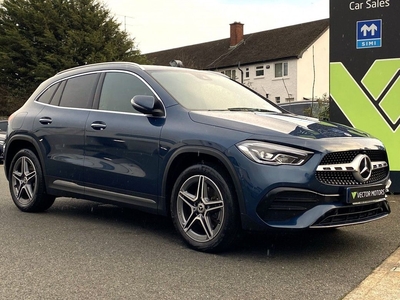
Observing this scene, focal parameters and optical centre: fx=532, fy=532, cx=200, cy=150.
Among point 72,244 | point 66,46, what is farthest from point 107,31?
point 72,244

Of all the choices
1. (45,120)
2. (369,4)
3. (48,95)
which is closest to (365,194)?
(45,120)

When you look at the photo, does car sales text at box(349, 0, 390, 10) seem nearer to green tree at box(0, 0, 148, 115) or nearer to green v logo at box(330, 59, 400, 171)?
green v logo at box(330, 59, 400, 171)

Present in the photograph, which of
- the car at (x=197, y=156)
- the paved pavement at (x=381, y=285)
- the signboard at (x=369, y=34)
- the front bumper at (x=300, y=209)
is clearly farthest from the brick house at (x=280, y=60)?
the paved pavement at (x=381, y=285)

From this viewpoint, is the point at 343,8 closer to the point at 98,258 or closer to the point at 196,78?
the point at 196,78

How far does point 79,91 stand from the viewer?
6074 millimetres

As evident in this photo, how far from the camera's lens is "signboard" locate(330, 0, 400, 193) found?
7559 mm

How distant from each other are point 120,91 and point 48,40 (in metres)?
29.4

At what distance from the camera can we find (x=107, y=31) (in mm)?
34281

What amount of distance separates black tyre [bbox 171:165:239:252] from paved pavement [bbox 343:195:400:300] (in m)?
1.10

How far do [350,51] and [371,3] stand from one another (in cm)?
72

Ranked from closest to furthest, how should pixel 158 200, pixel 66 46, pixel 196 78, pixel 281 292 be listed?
pixel 281 292 < pixel 158 200 < pixel 196 78 < pixel 66 46

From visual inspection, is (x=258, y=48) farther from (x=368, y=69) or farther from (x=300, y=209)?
(x=300, y=209)

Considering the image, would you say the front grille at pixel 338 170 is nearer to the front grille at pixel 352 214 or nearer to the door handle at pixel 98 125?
the front grille at pixel 352 214

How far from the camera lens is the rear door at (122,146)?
4.90 m
